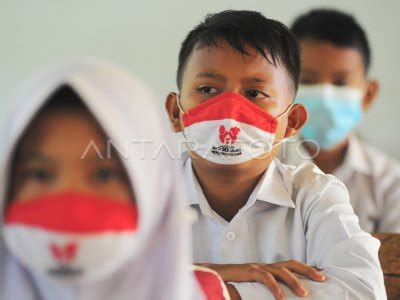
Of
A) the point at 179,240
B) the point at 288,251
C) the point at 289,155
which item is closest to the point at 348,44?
the point at 289,155

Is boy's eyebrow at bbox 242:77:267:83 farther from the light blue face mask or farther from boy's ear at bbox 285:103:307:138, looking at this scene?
the light blue face mask

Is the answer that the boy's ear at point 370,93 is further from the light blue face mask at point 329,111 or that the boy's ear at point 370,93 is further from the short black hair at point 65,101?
the short black hair at point 65,101

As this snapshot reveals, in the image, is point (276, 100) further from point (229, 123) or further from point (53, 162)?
point (53, 162)

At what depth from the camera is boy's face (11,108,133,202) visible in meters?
0.55

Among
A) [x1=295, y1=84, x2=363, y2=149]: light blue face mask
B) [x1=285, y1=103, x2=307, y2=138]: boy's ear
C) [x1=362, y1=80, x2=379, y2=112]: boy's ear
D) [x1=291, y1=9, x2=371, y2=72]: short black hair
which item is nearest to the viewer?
[x1=285, y1=103, x2=307, y2=138]: boy's ear

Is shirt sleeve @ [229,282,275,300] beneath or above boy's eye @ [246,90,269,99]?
beneath

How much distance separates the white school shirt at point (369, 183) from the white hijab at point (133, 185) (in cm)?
103

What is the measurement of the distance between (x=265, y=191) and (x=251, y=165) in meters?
0.06

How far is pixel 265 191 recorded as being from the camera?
3.29 feet

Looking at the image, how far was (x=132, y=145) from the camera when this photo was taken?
559 millimetres

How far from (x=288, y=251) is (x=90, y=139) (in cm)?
53

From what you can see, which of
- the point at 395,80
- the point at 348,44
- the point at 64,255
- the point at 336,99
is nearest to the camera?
the point at 64,255

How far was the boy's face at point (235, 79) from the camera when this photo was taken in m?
0.95

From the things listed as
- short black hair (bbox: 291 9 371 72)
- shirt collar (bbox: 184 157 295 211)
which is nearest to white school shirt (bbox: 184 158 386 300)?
shirt collar (bbox: 184 157 295 211)
